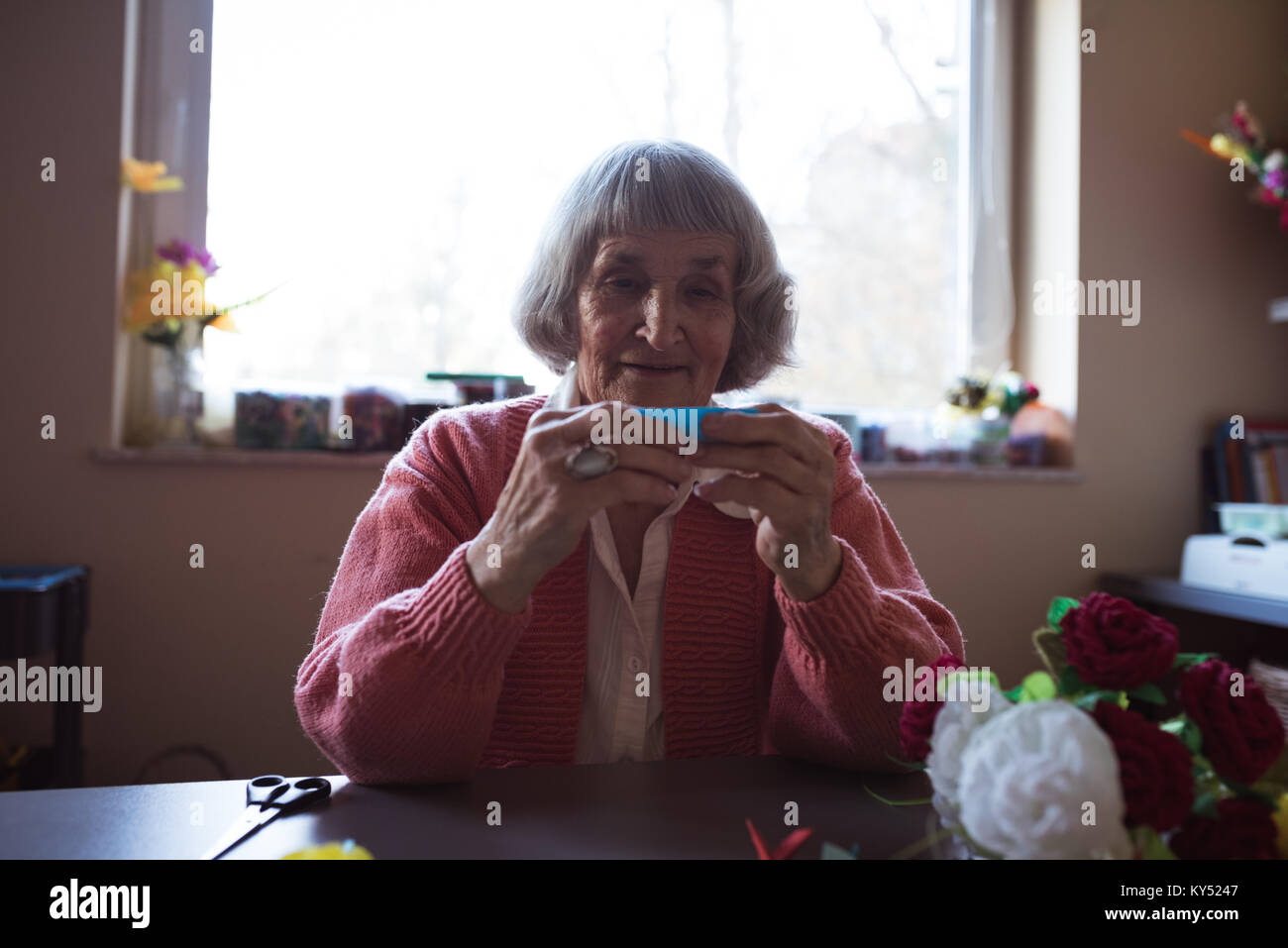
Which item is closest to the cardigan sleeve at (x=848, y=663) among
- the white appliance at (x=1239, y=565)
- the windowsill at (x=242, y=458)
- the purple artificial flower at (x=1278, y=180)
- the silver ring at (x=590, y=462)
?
the silver ring at (x=590, y=462)

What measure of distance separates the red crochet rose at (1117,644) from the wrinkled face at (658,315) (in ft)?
2.16

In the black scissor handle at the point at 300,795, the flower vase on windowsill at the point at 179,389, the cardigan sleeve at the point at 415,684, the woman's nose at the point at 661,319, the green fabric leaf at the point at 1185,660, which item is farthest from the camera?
the flower vase on windowsill at the point at 179,389

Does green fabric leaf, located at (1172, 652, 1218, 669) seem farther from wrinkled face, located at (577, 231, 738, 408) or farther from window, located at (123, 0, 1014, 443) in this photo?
window, located at (123, 0, 1014, 443)

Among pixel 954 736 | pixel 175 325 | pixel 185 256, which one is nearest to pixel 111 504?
pixel 175 325

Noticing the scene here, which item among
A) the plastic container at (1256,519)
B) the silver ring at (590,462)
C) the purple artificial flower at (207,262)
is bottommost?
the plastic container at (1256,519)

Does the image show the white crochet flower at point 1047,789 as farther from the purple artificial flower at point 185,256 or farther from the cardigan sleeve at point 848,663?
the purple artificial flower at point 185,256

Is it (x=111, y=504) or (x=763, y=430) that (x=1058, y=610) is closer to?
(x=763, y=430)

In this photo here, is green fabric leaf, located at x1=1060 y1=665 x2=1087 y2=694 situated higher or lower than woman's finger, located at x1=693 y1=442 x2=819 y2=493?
lower

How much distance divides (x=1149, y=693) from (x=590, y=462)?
49 centimetres

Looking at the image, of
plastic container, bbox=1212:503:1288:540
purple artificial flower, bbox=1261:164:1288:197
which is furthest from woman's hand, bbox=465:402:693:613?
purple artificial flower, bbox=1261:164:1288:197

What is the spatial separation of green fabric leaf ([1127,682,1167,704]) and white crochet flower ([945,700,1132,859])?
3.2 inches

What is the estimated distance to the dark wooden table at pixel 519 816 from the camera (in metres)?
0.68

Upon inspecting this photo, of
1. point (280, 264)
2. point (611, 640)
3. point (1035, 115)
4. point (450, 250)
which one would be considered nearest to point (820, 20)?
point (1035, 115)

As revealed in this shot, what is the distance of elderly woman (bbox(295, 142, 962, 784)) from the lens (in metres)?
0.86
